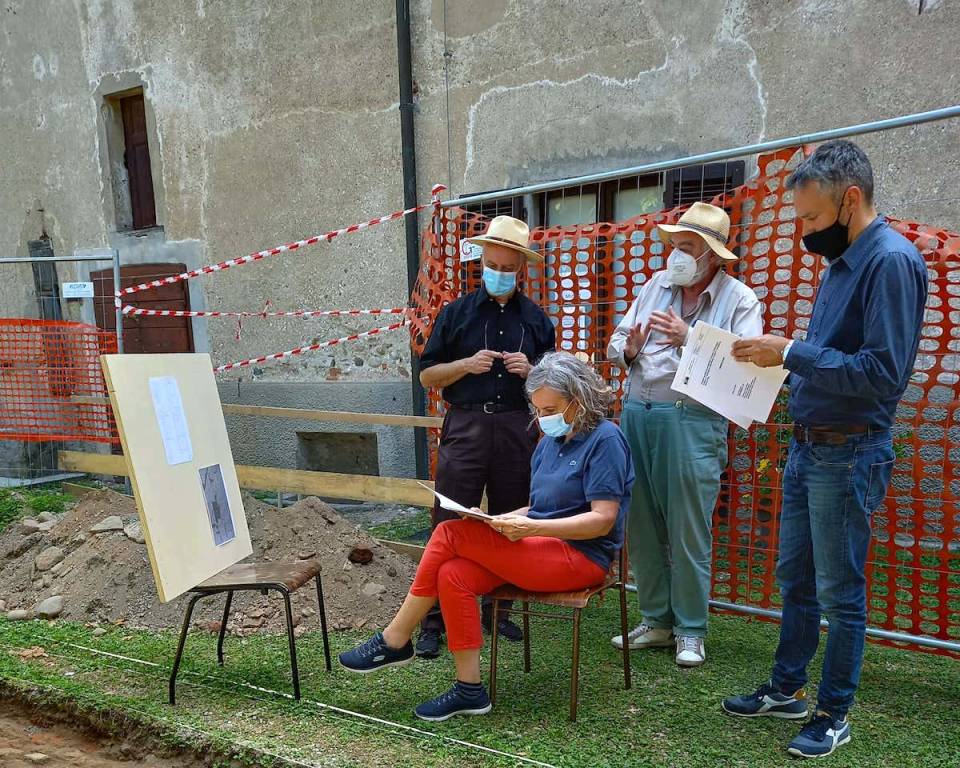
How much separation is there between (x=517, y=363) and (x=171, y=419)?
1605mm

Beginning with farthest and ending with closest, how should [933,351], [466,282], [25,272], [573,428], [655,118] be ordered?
[25,272] → [655,118] → [466,282] → [933,351] → [573,428]

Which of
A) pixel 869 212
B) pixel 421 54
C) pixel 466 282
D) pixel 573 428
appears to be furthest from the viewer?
pixel 421 54

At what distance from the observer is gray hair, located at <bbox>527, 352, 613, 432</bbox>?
326cm

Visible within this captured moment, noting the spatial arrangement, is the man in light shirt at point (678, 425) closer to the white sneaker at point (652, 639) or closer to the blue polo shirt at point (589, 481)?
the white sneaker at point (652, 639)

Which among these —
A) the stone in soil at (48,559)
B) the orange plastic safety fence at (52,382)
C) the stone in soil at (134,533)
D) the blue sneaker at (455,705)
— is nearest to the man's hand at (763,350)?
the blue sneaker at (455,705)

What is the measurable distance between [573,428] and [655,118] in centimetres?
412

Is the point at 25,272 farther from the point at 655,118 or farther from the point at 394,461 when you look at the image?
the point at 655,118

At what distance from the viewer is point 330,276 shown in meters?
8.48

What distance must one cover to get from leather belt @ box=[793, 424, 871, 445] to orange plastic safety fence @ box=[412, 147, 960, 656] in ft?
3.06

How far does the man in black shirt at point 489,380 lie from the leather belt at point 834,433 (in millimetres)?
1362

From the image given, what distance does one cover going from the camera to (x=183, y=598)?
475 centimetres

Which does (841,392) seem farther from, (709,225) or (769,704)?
(769,704)

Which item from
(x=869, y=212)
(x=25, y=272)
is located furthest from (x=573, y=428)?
(x=25, y=272)

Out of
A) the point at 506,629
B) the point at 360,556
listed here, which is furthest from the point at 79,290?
the point at 506,629
